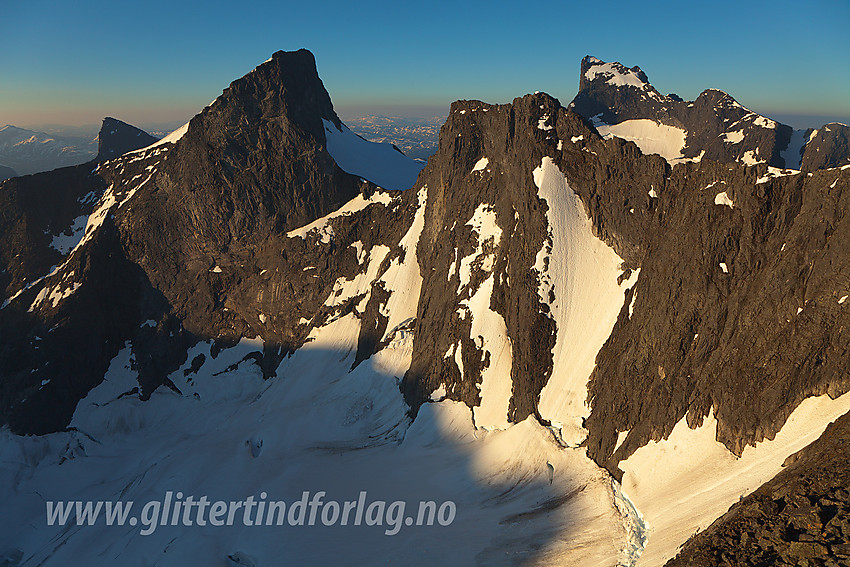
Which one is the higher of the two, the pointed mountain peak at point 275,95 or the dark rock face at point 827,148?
the pointed mountain peak at point 275,95

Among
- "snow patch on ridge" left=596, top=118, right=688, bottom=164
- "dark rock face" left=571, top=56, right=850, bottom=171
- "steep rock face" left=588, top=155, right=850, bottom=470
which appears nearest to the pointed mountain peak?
"steep rock face" left=588, top=155, right=850, bottom=470

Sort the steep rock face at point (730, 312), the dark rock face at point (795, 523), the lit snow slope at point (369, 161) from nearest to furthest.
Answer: the dark rock face at point (795, 523)
the steep rock face at point (730, 312)
the lit snow slope at point (369, 161)

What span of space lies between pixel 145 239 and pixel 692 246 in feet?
416

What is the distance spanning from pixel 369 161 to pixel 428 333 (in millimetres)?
84393

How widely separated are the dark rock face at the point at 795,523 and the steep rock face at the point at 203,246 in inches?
3373

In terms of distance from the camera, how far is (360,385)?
94938 millimetres

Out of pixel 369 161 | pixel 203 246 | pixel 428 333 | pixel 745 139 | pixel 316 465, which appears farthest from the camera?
pixel 745 139

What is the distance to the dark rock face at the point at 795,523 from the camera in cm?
2462

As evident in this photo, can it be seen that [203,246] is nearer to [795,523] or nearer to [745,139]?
[795,523]

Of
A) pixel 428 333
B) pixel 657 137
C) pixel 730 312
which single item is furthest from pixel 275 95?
pixel 657 137

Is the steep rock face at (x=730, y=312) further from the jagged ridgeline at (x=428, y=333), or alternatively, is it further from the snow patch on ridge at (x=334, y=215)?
the snow patch on ridge at (x=334, y=215)

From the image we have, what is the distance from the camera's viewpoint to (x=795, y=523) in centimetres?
2722

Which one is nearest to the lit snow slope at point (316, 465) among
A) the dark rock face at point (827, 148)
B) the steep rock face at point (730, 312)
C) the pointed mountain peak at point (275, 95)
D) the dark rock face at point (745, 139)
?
the steep rock face at point (730, 312)

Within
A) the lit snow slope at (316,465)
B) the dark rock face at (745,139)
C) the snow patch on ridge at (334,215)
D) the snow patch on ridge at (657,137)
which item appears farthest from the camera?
the snow patch on ridge at (657,137)
